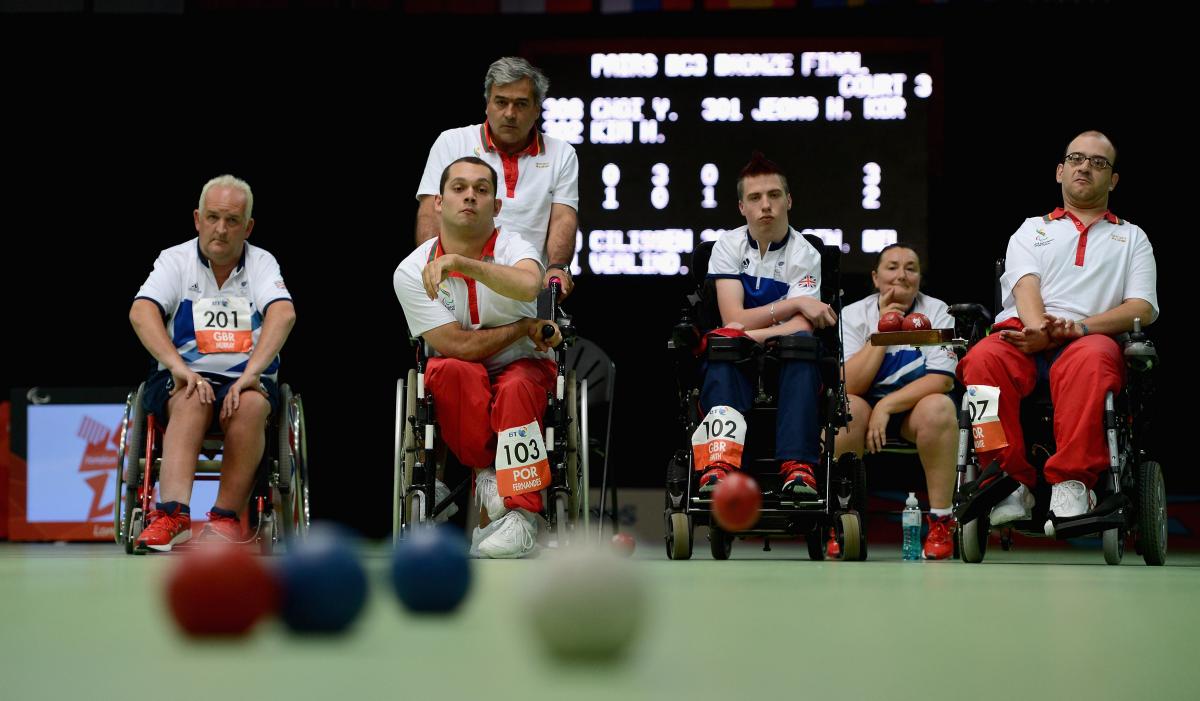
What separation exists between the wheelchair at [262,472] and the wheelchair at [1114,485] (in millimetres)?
1913

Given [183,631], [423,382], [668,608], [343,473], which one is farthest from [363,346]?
[183,631]

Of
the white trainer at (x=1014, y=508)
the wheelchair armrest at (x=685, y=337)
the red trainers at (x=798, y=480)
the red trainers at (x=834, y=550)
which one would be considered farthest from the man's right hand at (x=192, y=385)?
the white trainer at (x=1014, y=508)

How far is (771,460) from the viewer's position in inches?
156

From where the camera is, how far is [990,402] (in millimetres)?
3586

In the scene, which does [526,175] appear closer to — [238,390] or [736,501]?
[238,390]

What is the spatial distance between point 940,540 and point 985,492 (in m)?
0.77

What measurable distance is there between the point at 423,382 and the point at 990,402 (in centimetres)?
150

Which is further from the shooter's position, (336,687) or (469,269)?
(469,269)

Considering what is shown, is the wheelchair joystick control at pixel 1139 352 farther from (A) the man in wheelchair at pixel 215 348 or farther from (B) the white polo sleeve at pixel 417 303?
(A) the man in wheelchair at pixel 215 348

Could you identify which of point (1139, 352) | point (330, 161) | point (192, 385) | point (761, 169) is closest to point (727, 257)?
point (761, 169)

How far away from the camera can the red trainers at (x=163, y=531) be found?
12.1 feet

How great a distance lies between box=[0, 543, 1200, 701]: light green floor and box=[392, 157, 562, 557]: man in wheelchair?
142 cm

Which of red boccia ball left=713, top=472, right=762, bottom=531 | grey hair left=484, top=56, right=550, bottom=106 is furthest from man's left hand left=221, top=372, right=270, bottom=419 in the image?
red boccia ball left=713, top=472, right=762, bottom=531

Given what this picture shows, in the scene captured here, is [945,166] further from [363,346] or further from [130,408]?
[130,408]
